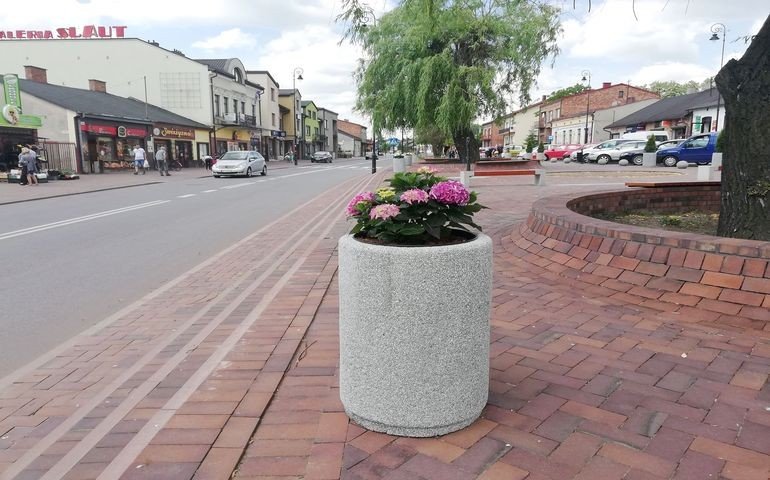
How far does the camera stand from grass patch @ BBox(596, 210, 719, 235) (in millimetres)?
6738

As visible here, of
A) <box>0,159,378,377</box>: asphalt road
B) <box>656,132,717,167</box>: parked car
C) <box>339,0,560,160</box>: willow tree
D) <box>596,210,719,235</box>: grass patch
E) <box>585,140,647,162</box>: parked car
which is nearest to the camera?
<box>0,159,378,377</box>: asphalt road

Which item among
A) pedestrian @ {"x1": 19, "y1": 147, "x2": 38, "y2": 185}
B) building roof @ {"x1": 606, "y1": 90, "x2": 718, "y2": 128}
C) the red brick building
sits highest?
the red brick building

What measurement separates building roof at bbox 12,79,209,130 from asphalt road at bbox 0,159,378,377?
17.9 metres

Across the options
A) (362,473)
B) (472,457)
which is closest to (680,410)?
(472,457)

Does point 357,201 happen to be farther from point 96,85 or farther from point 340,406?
point 96,85

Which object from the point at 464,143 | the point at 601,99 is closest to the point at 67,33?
the point at 464,143

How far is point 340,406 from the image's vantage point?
9.18 feet

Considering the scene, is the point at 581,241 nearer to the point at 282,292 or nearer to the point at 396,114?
the point at 282,292

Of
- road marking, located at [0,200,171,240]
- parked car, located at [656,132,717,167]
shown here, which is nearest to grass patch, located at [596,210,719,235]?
road marking, located at [0,200,171,240]

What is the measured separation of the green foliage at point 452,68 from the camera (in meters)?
24.1

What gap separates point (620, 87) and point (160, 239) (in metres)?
73.7

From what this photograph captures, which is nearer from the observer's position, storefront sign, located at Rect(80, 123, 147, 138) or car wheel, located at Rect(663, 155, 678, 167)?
storefront sign, located at Rect(80, 123, 147, 138)

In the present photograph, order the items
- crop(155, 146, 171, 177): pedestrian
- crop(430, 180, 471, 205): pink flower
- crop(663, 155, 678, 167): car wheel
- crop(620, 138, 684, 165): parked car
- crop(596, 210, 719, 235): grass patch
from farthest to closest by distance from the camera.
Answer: crop(620, 138, 684, 165): parked car
crop(663, 155, 678, 167): car wheel
crop(155, 146, 171, 177): pedestrian
crop(596, 210, 719, 235): grass patch
crop(430, 180, 471, 205): pink flower

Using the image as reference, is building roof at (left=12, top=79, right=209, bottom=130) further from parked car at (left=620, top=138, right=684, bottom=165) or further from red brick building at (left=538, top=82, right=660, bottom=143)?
red brick building at (left=538, top=82, right=660, bottom=143)
